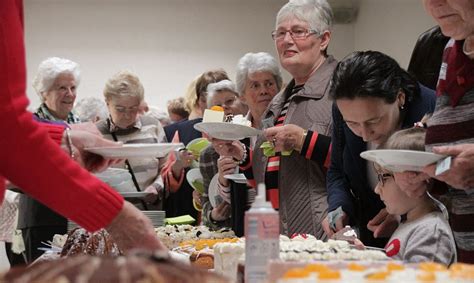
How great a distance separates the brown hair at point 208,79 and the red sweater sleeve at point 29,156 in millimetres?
3434

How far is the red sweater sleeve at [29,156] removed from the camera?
5.11 feet

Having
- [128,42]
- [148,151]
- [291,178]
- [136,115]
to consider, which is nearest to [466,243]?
[148,151]

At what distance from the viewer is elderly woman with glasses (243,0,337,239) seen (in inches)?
129

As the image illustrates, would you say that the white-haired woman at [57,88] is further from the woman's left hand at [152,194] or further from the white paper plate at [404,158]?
the white paper plate at [404,158]

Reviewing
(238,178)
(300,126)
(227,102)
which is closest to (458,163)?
(300,126)

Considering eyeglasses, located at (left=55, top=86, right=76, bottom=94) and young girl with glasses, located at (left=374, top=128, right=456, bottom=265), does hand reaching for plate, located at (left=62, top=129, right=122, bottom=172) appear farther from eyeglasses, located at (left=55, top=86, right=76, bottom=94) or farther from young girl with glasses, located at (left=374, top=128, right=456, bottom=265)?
eyeglasses, located at (left=55, top=86, right=76, bottom=94)

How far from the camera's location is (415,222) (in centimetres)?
236

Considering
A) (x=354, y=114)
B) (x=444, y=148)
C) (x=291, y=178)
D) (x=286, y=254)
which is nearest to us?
(x=286, y=254)

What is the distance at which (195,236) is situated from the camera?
11.7ft

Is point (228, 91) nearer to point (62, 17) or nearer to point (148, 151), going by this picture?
point (148, 151)

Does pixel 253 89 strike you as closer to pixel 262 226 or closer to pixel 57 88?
pixel 57 88

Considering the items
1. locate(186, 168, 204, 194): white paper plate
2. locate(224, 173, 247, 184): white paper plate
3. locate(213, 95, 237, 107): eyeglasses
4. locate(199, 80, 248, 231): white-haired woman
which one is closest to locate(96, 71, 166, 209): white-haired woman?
locate(186, 168, 204, 194): white paper plate

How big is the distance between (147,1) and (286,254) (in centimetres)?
919

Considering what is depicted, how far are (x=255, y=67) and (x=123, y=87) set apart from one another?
1.17 metres
